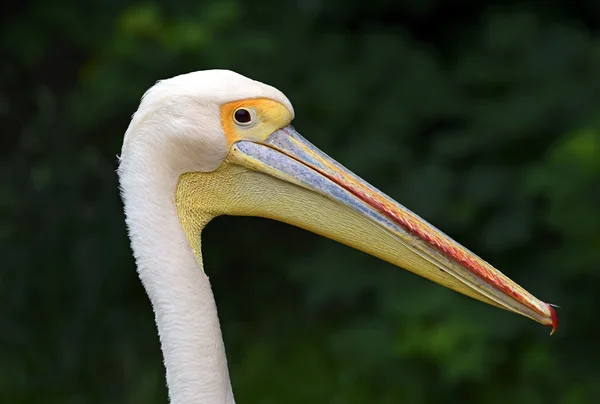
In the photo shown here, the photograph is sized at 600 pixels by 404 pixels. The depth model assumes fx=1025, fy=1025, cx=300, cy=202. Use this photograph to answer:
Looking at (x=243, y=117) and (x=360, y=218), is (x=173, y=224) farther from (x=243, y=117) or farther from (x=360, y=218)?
(x=360, y=218)

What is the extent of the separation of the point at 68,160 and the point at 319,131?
1.34 m

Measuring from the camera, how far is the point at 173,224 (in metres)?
2.19

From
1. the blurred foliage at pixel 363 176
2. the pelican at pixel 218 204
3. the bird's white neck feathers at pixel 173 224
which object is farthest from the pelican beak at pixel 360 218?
the blurred foliage at pixel 363 176

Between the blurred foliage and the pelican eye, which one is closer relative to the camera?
the pelican eye

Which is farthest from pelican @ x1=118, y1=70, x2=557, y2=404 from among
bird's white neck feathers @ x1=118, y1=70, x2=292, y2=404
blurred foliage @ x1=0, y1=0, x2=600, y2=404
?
blurred foliage @ x1=0, y1=0, x2=600, y2=404

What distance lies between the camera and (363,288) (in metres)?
4.42

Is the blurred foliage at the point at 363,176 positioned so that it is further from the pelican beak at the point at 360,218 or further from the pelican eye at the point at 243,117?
the pelican eye at the point at 243,117

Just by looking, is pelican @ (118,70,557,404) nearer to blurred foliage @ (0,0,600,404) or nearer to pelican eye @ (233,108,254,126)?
pelican eye @ (233,108,254,126)

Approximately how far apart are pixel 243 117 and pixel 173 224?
0.28 meters

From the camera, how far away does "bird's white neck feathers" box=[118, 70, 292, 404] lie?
7.10ft

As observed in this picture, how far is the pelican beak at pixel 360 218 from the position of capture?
2.23 m

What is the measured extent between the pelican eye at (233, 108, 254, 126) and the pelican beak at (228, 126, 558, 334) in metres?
0.05

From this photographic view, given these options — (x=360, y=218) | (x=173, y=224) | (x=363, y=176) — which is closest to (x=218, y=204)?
(x=173, y=224)

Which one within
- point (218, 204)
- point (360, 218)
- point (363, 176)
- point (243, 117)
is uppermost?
point (363, 176)
